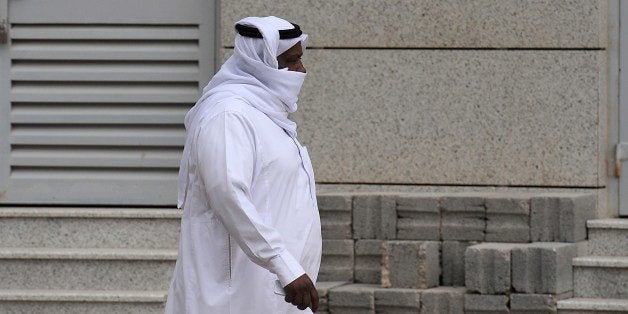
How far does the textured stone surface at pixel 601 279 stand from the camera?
6.79 metres

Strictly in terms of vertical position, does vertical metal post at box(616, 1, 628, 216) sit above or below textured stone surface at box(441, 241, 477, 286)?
above

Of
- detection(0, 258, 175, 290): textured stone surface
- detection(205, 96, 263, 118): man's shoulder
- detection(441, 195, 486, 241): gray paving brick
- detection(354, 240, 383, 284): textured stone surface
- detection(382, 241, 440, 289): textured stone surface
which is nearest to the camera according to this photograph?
detection(205, 96, 263, 118): man's shoulder

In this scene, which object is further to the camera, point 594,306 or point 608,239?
point 608,239

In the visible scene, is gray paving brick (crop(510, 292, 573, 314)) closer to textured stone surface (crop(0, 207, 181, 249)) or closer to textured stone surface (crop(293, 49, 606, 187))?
textured stone surface (crop(293, 49, 606, 187))

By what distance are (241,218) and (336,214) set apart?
9.67ft

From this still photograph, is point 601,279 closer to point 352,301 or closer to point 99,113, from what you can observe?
point 352,301

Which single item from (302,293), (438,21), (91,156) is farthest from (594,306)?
(91,156)

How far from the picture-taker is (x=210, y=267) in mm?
4312

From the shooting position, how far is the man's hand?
4109mm

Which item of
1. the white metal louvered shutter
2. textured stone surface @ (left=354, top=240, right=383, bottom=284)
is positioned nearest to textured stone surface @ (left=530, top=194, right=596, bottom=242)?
textured stone surface @ (left=354, top=240, right=383, bottom=284)

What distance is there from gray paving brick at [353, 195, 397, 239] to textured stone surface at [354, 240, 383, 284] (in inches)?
1.6

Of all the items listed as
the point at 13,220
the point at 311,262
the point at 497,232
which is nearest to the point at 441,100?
the point at 497,232

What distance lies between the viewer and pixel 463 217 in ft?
22.7

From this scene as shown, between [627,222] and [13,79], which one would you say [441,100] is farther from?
[13,79]
